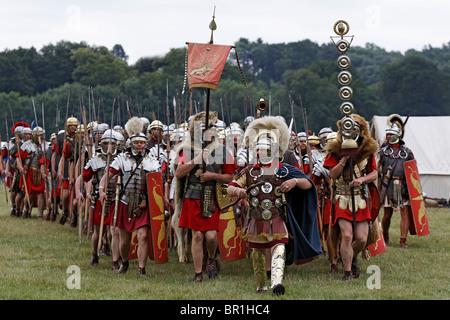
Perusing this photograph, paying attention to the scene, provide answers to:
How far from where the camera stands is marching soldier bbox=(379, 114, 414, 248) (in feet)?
41.9

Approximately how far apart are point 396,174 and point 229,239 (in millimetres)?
3838

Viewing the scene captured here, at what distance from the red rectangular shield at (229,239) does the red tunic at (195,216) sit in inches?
35.7

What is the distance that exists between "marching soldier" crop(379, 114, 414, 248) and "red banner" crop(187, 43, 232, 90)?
4.79 metres

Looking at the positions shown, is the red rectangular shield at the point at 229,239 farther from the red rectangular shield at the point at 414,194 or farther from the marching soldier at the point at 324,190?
the red rectangular shield at the point at 414,194

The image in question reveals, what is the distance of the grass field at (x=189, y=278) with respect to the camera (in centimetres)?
818

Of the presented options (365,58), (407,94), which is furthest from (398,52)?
(407,94)

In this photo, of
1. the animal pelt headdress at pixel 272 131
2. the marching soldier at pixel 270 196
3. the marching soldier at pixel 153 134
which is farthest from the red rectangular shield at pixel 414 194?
the animal pelt headdress at pixel 272 131

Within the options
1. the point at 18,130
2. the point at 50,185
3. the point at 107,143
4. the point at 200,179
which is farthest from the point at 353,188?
the point at 18,130

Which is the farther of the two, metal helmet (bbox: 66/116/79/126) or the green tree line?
the green tree line

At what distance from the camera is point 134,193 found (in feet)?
30.6

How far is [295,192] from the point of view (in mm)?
8281

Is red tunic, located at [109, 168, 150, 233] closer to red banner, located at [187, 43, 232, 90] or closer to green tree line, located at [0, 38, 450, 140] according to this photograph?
red banner, located at [187, 43, 232, 90]

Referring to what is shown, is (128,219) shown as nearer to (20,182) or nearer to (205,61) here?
(205,61)

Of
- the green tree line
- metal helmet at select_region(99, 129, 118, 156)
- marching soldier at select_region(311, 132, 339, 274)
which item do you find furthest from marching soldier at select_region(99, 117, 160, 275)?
the green tree line
